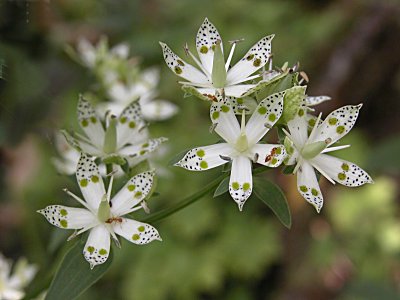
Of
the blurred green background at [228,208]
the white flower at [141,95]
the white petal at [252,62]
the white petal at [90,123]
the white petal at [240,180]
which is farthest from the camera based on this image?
the blurred green background at [228,208]

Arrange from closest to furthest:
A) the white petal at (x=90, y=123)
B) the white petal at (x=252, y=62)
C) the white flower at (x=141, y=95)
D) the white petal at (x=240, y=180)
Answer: the white petal at (x=240, y=180) < the white petal at (x=252, y=62) < the white petal at (x=90, y=123) < the white flower at (x=141, y=95)

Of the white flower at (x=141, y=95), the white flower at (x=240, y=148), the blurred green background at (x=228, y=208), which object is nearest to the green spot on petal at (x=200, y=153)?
the white flower at (x=240, y=148)

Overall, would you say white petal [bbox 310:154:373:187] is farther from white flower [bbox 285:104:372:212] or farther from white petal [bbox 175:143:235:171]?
white petal [bbox 175:143:235:171]

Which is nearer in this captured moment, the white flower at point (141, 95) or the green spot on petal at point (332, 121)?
the green spot on petal at point (332, 121)

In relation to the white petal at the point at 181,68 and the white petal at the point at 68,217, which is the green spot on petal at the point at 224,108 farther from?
the white petal at the point at 68,217

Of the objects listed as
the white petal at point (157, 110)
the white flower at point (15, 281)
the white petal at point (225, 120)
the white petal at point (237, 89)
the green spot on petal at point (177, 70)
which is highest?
the green spot on petal at point (177, 70)

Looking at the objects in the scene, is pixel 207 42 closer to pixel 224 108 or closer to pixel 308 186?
pixel 224 108

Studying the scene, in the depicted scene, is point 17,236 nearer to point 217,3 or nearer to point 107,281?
point 107,281
